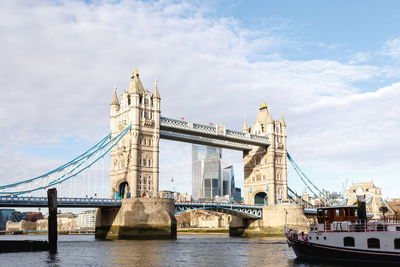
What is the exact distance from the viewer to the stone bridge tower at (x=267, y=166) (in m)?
88.4

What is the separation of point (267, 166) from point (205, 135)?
1672 cm

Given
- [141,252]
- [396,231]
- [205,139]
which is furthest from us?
[205,139]

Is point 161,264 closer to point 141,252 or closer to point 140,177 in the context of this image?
point 141,252

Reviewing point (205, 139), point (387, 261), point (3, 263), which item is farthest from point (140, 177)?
point (387, 261)

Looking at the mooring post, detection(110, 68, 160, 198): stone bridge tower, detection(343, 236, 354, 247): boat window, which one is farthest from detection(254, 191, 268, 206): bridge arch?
detection(343, 236, 354, 247): boat window

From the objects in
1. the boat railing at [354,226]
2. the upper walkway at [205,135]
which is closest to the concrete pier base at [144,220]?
the upper walkway at [205,135]

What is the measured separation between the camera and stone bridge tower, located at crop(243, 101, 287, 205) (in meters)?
88.4

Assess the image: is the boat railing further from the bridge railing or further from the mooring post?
the bridge railing

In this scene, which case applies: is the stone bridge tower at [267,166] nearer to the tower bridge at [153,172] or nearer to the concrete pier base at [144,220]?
the tower bridge at [153,172]

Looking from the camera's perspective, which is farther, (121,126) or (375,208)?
(375,208)

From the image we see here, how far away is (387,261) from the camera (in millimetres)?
30344

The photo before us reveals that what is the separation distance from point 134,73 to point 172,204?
70.7ft

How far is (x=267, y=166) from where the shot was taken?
88.9 meters

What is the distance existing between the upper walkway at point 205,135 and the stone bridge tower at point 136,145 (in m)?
3.20
